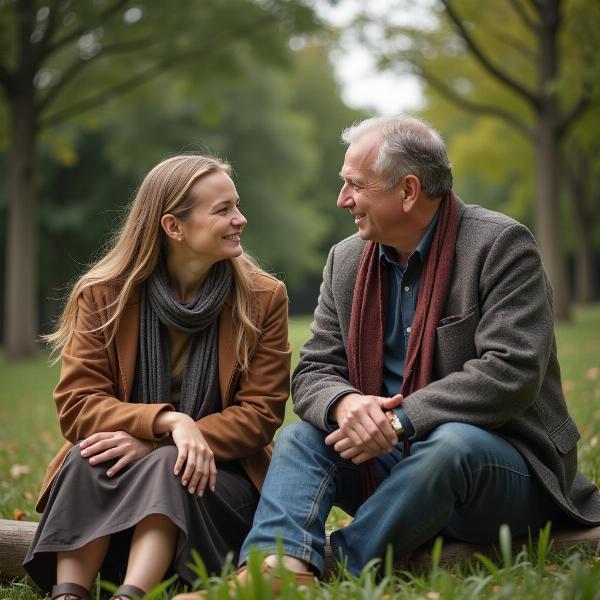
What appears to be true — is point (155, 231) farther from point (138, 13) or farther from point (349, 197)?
point (138, 13)

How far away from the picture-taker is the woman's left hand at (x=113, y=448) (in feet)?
10.1

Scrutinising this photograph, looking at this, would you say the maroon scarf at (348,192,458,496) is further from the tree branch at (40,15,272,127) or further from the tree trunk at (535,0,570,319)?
the tree trunk at (535,0,570,319)

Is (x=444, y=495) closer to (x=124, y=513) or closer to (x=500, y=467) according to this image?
(x=500, y=467)

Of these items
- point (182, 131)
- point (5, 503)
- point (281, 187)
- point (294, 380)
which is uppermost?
point (182, 131)

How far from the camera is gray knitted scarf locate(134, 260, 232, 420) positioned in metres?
3.39

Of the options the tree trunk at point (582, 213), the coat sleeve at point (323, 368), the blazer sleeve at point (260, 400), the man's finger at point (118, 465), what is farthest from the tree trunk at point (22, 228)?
the tree trunk at point (582, 213)

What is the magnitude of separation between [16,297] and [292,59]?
6.60m

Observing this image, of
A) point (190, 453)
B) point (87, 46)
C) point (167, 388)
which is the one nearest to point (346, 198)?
point (167, 388)

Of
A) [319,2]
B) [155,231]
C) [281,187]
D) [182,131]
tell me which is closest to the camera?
[155,231]

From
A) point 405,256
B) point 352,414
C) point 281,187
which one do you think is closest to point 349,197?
point 405,256

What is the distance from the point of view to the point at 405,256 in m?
3.38

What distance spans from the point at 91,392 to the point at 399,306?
1.19 meters

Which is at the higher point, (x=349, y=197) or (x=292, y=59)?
(x=292, y=59)

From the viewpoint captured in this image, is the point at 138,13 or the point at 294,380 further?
the point at 138,13
